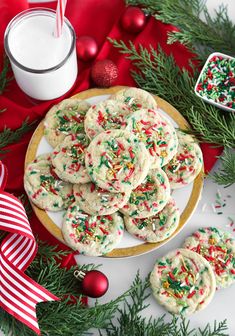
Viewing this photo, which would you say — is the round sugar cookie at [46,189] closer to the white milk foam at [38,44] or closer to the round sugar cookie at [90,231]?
the round sugar cookie at [90,231]

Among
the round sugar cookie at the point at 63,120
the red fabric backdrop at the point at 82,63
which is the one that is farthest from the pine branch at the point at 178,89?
the round sugar cookie at the point at 63,120

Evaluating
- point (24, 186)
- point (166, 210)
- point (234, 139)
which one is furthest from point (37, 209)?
point (234, 139)

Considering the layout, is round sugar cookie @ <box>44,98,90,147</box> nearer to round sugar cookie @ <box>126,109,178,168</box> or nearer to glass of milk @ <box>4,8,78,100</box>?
glass of milk @ <box>4,8,78,100</box>

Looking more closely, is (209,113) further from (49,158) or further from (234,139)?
(49,158)

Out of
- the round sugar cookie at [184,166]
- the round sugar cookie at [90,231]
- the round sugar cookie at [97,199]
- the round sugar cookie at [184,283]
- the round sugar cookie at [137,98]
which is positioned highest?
the round sugar cookie at [137,98]

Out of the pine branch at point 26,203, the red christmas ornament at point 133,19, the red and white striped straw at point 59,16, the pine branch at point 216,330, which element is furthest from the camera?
the red christmas ornament at point 133,19

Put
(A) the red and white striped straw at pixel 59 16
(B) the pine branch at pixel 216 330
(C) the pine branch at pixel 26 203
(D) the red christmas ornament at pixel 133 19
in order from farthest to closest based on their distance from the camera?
1. (D) the red christmas ornament at pixel 133 19
2. (C) the pine branch at pixel 26 203
3. (B) the pine branch at pixel 216 330
4. (A) the red and white striped straw at pixel 59 16
